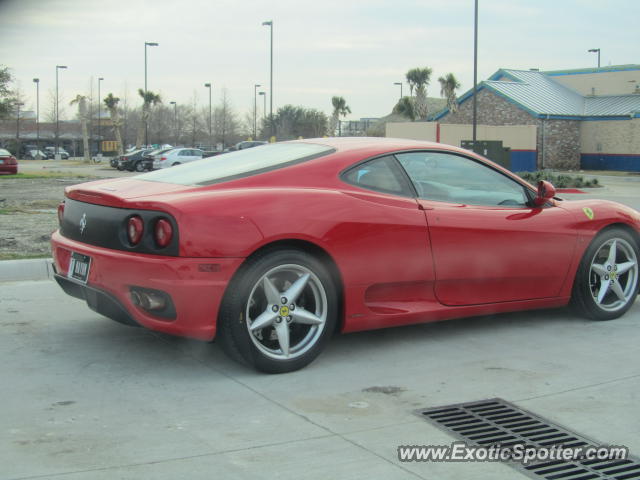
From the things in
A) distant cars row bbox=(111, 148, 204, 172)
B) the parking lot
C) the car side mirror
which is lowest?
the parking lot

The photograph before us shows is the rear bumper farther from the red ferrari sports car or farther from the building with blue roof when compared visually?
the building with blue roof

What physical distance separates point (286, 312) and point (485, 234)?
1.51 m

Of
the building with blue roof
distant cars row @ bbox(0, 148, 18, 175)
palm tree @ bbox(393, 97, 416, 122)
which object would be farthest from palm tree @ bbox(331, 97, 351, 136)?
distant cars row @ bbox(0, 148, 18, 175)

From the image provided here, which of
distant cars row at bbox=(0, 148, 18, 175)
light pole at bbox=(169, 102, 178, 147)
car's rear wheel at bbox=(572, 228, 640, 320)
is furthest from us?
light pole at bbox=(169, 102, 178, 147)

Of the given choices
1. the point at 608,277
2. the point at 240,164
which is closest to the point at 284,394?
the point at 240,164

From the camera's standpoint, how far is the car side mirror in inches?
209

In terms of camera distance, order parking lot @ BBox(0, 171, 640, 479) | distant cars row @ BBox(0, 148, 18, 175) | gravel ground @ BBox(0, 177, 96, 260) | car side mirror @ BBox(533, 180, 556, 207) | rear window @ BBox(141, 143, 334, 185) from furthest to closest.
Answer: distant cars row @ BBox(0, 148, 18, 175)
gravel ground @ BBox(0, 177, 96, 260)
car side mirror @ BBox(533, 180, 556, 207)
rear window @ BBox(141, 143, 334, 185)
parking lot @ BBox(0, 171, 640, 479)

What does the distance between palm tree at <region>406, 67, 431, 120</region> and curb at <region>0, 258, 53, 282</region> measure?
180 ft

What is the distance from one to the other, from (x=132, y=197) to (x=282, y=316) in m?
1.07

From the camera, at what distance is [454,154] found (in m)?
5.20

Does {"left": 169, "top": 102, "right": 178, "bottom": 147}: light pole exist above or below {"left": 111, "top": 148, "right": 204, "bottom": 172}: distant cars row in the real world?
above

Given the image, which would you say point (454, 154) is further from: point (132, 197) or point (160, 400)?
point (160, 400)

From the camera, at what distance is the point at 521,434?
3545mm

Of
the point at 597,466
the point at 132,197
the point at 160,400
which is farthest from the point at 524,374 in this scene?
the point at 132,197
